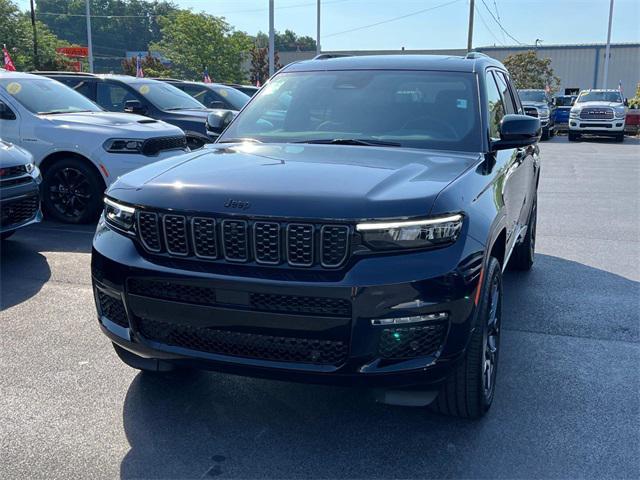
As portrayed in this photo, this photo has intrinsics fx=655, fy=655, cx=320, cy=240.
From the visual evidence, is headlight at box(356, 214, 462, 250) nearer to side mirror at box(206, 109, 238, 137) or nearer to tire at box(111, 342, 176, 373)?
tire at box(111, 342, 176, 373)

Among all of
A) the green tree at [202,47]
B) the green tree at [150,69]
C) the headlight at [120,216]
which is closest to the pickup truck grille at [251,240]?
the headlight at [120,216]

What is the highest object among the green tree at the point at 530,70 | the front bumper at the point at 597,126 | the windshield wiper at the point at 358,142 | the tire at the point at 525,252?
the green tree at the point at 530,70

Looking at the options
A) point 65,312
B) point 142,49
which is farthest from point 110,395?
point 142,49

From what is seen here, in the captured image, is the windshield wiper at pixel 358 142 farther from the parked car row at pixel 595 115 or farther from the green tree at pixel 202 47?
the green tree at pixel 202 47

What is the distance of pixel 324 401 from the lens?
355cm

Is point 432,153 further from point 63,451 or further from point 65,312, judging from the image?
point 65,312

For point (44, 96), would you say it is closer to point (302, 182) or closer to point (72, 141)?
point (72, 141)

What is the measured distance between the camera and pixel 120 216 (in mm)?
3162

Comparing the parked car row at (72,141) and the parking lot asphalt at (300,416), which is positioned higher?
the parked car row at (72,141)

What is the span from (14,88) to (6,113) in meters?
0.47

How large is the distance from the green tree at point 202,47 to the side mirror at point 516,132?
4879 centimetres

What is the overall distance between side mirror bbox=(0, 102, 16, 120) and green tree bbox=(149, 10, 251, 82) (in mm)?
43621

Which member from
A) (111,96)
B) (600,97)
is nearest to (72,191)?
(111,96)

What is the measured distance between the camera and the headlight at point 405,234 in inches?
107
